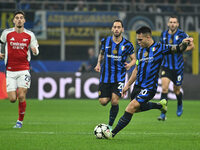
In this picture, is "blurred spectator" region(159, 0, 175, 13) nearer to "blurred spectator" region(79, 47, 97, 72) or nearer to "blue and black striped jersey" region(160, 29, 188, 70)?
"blurred spectator" region(79, 47, 97, 72)

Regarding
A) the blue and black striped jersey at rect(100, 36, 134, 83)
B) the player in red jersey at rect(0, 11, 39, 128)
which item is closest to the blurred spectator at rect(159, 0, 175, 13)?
the blue and black striped jersey at rect(100, 36, 134, 83)

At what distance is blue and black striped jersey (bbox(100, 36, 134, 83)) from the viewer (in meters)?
10.0

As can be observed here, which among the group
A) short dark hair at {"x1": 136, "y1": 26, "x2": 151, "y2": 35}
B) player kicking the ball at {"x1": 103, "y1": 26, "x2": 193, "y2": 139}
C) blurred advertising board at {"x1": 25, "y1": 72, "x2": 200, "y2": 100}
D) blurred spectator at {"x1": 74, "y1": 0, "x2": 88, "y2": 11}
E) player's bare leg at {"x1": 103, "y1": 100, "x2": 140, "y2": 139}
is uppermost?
blurred spectator at {"x1": 74, "y1": 0, "x2": 88, "y2": 11}

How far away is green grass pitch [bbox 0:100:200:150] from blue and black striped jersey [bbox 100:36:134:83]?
3.28 feet

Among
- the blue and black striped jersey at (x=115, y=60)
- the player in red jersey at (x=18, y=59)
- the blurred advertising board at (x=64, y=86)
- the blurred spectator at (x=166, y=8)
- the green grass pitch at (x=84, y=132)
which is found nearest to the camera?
the green grass pitch at (x=84, y=132)

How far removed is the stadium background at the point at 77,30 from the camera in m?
19.4

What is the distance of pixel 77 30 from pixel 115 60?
12350 mm

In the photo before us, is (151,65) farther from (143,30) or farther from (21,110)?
(21,110)

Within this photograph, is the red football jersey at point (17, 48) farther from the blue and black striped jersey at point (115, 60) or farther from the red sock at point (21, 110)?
the blue and black striped jersey at point (115, 60)

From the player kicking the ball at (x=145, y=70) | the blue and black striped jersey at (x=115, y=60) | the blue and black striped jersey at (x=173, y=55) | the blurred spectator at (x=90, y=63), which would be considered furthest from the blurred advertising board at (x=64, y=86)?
the player kicking the ball at (x=145, y=70)

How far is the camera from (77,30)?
22.2 meters

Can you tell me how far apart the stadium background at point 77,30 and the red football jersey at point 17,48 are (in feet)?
28.4

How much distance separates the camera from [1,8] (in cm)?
2294

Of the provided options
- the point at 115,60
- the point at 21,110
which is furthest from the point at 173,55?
the point at 21,110
